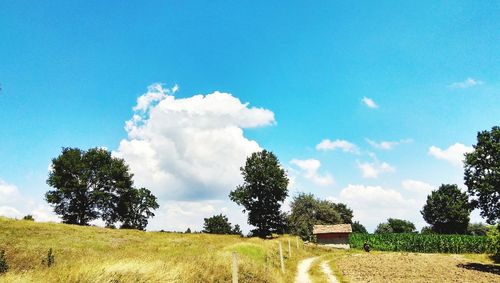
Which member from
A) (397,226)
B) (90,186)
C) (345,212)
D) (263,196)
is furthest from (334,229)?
(397,226)

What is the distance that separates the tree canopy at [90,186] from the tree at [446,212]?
96028 mm

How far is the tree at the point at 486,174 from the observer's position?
37719 mm

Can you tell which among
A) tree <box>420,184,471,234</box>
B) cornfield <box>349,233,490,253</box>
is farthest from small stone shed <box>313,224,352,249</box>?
tree <box>420,184,471,234</box>

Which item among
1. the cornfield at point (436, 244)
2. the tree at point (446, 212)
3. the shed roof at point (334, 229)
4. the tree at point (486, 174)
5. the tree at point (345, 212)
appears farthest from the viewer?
the tree at point (345, 212)

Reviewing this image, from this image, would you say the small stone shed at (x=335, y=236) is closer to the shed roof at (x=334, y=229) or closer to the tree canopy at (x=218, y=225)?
the shed roof at (x=334, y=229)

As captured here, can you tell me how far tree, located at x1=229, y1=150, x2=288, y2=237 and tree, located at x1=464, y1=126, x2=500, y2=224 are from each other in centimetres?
3517

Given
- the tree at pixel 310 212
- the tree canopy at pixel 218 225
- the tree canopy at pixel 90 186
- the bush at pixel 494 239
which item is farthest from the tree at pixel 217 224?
the bush at pixel 494 239

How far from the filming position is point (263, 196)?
6900cm

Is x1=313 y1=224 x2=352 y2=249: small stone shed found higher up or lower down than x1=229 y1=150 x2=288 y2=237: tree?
lower down

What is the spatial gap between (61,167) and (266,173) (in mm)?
39964

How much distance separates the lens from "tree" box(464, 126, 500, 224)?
124 feet

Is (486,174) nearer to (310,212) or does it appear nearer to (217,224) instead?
(310,212)

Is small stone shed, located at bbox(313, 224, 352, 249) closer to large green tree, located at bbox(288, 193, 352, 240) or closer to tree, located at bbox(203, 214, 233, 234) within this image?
large green tree, located at bbox(288, 193, 352, 240)

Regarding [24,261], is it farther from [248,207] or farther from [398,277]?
[248,207]
